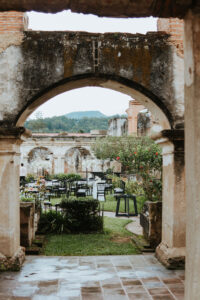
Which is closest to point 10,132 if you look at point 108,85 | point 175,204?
point 108,85

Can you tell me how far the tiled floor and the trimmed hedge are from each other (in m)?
2.09

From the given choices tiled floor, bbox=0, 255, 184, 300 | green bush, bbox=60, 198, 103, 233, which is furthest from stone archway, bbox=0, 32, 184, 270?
green bush, bbox=60, 198, 103, 233

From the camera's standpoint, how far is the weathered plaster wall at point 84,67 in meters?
5.25

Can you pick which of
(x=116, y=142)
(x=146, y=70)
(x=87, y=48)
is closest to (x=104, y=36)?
(x=87, y=48)

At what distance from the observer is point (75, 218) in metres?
8.03

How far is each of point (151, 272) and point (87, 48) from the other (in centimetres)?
387

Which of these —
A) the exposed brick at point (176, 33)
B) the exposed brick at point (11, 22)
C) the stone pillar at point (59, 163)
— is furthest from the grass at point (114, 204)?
the stone pillar at point (59, 163)

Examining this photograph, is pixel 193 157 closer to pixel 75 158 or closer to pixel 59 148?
pixel 59 148

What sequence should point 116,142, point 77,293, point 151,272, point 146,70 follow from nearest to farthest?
point 77,293, point 151,272, point 146,70, point 116,142

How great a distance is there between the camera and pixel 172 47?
5.45 metres

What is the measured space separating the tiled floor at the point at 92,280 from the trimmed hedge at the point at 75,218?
209 centimetres

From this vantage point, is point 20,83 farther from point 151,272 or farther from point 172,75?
point 151,272

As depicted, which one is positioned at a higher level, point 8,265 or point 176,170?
point 176,170

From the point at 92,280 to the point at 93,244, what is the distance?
2.14m
